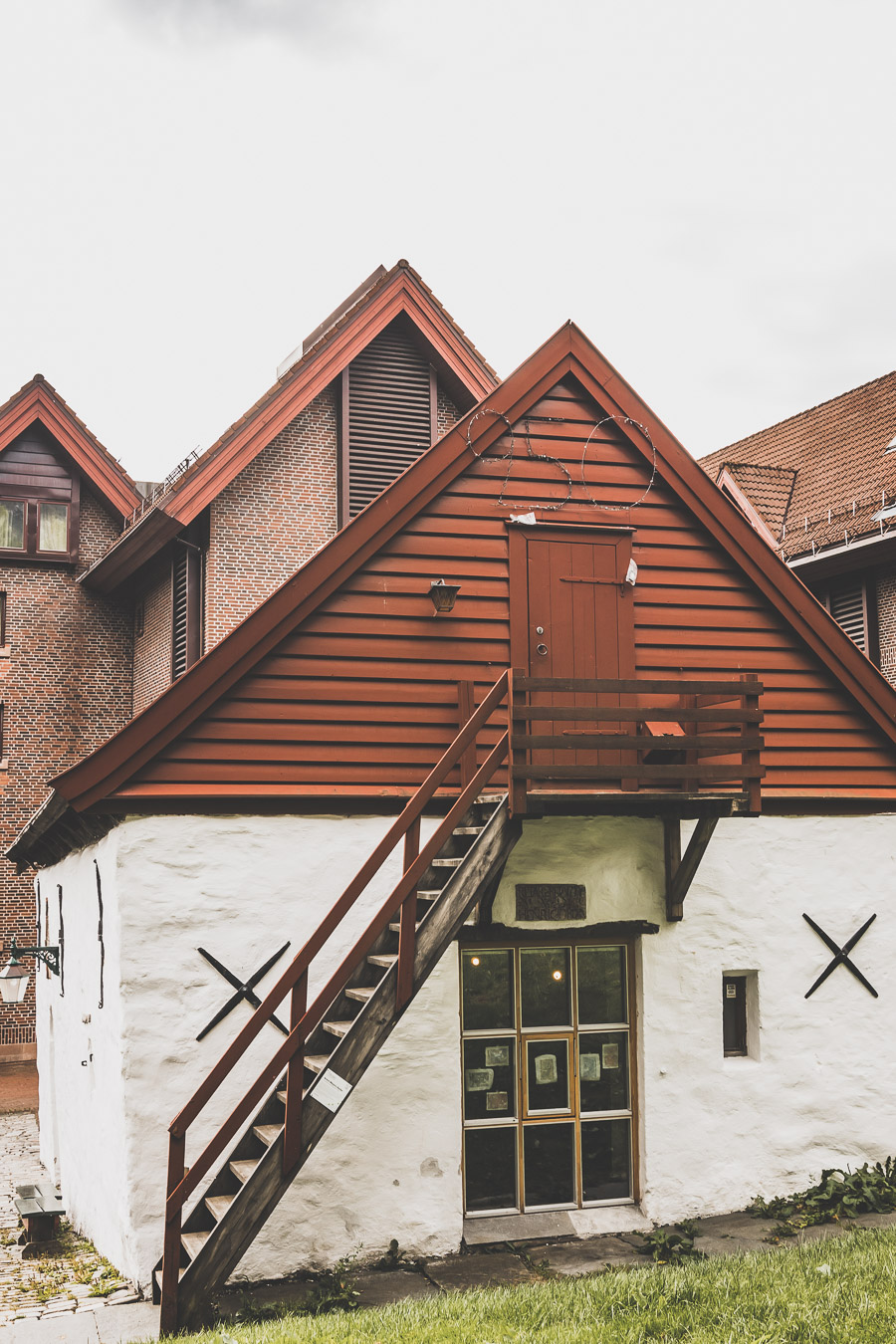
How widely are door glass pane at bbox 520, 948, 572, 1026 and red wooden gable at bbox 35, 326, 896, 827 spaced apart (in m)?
1.86

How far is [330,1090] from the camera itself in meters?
7.54

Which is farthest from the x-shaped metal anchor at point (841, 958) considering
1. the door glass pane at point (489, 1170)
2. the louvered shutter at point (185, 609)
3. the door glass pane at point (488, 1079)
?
the louvered shutter at point (185, 609)

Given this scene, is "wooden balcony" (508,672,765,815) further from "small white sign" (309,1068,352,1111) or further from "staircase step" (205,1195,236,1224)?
"staircase step" (205,1195,236,1224)

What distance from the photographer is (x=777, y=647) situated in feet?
36.0

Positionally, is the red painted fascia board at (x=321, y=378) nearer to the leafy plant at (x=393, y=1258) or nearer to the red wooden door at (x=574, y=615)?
the red wooden door at (x=574, y=615)

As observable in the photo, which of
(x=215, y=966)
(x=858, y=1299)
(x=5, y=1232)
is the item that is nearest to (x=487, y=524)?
(x=215, y=966)

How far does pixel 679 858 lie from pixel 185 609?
36.2 feet

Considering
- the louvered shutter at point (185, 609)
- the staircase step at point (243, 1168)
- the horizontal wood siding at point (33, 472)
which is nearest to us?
the staircase step at point (243, 1168)

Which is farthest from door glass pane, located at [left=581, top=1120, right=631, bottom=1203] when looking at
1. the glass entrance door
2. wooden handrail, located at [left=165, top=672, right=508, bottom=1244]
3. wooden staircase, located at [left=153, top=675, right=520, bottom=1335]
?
wooden handrail, located at [left=165, top=672, right=508, bottom=1244]

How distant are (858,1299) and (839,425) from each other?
19621mm

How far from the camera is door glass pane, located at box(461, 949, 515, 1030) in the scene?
384 inches

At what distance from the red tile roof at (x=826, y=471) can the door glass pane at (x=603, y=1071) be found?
38.7 feet

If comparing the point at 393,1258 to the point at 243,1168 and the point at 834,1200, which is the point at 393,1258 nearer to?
the point at 243,1168

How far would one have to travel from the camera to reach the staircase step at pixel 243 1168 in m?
7.49
